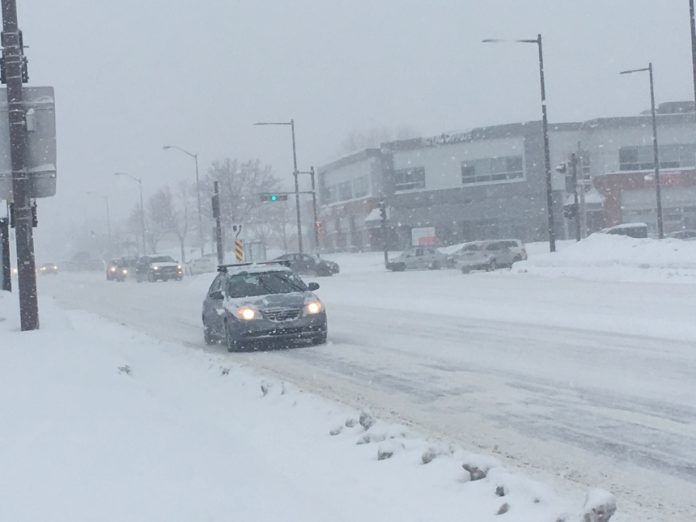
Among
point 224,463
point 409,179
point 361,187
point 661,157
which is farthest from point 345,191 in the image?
point 224,463

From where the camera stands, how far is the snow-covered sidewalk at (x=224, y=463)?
19.5 ft

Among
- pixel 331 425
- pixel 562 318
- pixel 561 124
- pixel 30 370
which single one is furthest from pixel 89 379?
pixel 561 124

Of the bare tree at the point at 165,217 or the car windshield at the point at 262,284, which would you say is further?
the bare tree at the point at 165,217

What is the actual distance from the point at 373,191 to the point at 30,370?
233 feet

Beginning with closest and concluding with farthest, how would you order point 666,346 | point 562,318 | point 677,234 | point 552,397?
point 552,397 → point 666,346 → point 562,318 → point 677,234

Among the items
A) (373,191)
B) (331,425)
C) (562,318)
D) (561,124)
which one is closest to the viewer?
(331,425)

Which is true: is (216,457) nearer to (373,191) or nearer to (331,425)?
(331,425)

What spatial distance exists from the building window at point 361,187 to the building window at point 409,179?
3.55m

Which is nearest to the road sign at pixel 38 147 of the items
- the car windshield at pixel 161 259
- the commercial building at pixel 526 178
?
the car windshield at pixel 161 259

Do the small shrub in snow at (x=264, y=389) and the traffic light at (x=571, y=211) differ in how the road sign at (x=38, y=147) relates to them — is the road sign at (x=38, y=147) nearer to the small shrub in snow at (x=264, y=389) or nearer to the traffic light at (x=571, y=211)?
the small shrub in snow at (x=264, y=389)

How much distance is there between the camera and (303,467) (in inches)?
291

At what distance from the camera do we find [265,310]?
1673 cm

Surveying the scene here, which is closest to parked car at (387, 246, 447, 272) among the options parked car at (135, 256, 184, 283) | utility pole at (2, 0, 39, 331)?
parked car at (135, 256, 184, 283)

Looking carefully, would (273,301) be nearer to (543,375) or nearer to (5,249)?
(543,375)
